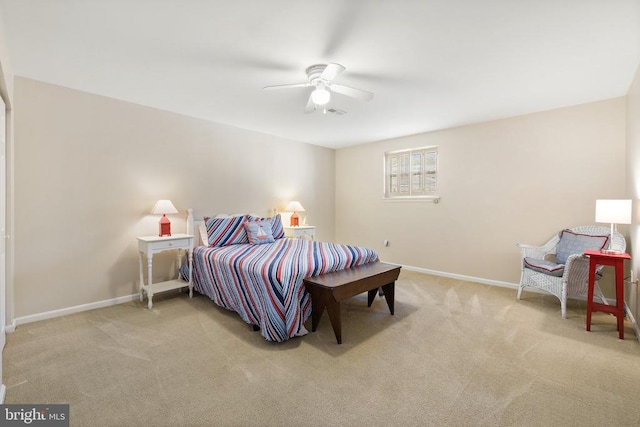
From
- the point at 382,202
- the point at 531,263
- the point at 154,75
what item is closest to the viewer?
the point at 154,75

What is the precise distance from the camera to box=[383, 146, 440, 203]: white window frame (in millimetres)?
4969

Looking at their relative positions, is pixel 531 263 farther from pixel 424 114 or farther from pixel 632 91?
pixel 424 114

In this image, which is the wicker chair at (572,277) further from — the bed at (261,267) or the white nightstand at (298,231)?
the white nightstand at (298,231)

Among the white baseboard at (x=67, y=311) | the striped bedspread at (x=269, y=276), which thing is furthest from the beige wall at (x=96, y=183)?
the striped bedspread at (x=269, y=276)

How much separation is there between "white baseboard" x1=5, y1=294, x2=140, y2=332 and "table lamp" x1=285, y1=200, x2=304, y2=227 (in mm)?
2589

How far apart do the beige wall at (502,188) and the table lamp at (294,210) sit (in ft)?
4.90

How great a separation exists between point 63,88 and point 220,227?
222 centimetres

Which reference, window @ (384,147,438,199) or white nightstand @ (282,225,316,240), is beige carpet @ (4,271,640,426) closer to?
white nightstand @ (282,225,316,240)

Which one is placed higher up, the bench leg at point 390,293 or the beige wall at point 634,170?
the beige wall at point 634,170

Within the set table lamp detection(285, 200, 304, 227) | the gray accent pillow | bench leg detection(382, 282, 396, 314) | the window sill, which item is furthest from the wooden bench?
table lamp detection(285, 200, 304, 227)

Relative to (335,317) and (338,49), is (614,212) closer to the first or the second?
(335,317)

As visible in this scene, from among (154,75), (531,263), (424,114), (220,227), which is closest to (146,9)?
(154,75)

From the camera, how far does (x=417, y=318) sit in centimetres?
303

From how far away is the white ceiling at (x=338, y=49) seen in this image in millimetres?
1901
